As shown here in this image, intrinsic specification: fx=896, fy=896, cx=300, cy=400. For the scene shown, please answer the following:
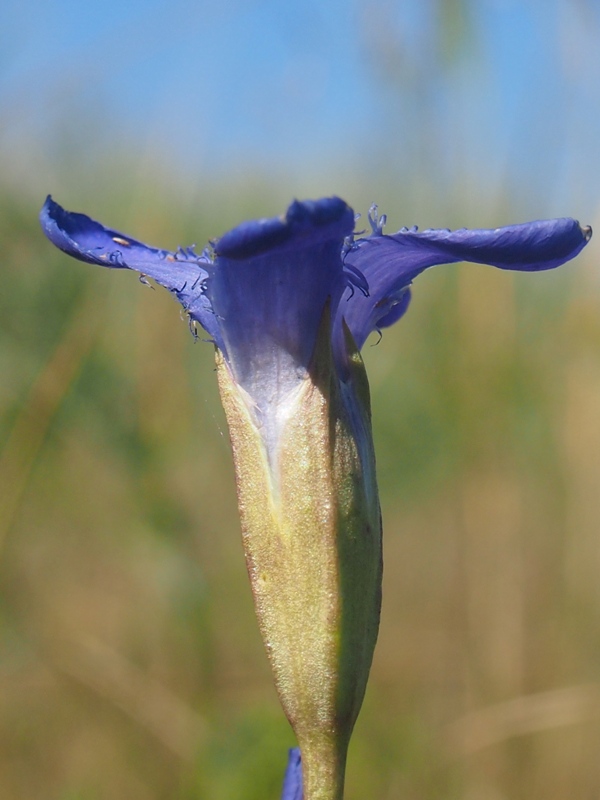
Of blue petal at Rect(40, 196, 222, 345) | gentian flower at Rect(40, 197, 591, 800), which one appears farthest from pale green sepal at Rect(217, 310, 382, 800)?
blue petal at Rect(40, 196, 222, 345)

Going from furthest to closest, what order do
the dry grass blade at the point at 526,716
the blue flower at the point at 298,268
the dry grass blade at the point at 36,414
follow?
the dry grass blade at the point at 526,716 < the dry grass blade at the point at 36,414 < the blue flower at the point at 298,268

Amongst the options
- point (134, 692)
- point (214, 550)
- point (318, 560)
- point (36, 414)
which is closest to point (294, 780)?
point (318, 560)

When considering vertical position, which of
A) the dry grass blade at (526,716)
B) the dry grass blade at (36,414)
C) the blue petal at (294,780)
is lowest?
the blue petal at (294,780)

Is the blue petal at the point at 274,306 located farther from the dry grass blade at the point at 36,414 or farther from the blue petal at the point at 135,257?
the dry grass blade at the point at 36,414

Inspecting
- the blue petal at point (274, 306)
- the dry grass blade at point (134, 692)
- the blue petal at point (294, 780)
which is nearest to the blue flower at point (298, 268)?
the blue petal at point (274, 306)

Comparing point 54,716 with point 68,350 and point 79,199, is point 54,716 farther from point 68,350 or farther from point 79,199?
point 79,199

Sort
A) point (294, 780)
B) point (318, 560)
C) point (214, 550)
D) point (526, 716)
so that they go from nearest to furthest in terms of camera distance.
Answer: point (318, 560), point (294, 780), point (526, 716), point (214, 550)

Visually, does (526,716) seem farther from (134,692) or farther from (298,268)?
(298,268)

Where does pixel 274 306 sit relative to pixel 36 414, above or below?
below
